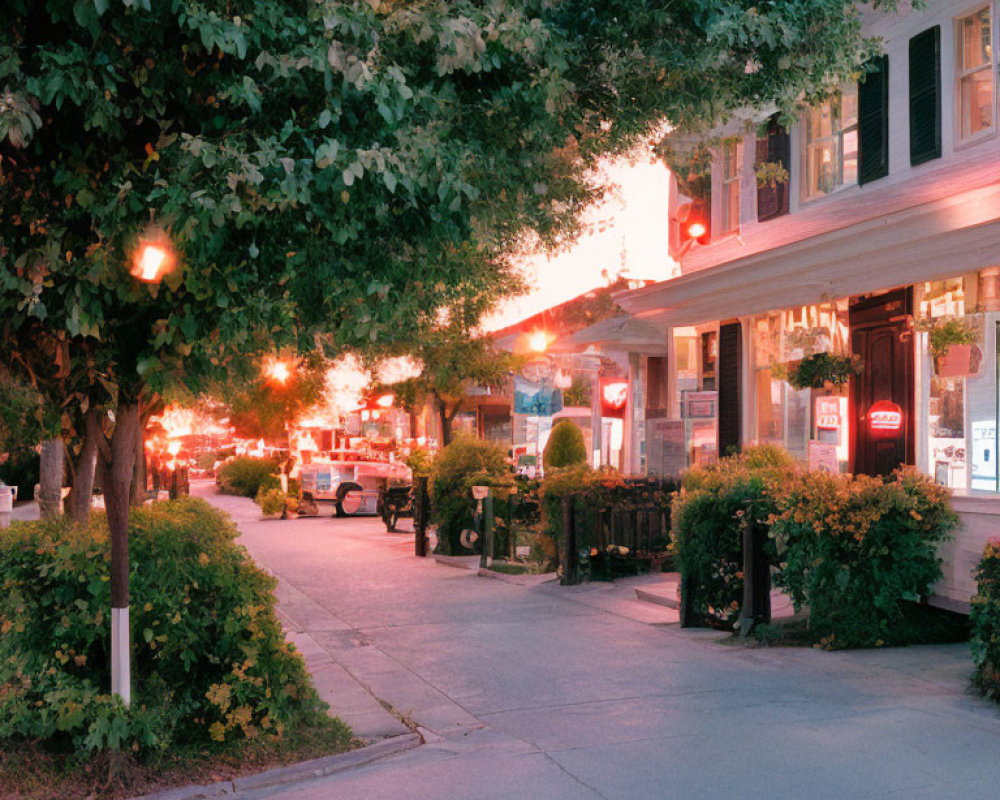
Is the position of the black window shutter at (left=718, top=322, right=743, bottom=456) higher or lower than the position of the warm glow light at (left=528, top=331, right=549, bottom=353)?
lower

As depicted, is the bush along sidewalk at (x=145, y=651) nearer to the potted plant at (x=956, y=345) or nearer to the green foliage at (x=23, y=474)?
the potted plant at (x=956, y=345)

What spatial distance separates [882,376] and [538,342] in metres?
6.23

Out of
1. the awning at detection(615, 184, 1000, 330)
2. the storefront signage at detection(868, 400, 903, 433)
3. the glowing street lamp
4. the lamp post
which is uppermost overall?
the awning at detection(615, 184, 1000, 330)

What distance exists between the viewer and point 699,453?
17.0 meters

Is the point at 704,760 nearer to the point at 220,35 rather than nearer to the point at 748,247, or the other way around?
the point at 220,35

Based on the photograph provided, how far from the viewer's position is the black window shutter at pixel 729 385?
52.7 feet

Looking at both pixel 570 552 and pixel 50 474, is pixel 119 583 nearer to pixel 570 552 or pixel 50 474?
pixel 570 552

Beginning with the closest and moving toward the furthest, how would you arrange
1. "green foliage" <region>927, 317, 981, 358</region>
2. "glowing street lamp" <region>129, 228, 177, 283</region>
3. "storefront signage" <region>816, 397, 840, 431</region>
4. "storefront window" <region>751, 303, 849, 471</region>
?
"glowing street lamp" <region>129, 228, 177, 283</region> → "green foliage" <region>927, 317, 981, 358</region> → "storefront window" <region>751, 303, 849, 471</region> → "storefront signage" <region>816, 397, 840, 431</region>

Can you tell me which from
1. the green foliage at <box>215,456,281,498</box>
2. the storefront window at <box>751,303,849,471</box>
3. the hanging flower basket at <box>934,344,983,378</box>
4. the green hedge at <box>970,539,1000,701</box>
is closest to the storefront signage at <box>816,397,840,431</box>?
the storefront window at <box>751,303,849,471</box>

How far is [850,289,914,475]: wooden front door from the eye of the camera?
41.1ft

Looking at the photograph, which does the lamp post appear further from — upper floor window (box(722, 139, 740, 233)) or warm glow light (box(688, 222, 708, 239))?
warm glow light (box(688, 222, 708, 239))

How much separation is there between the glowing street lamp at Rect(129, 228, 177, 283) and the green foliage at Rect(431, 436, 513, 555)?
13028 mm

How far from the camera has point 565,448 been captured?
57.0ft

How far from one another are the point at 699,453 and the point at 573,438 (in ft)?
6.53
